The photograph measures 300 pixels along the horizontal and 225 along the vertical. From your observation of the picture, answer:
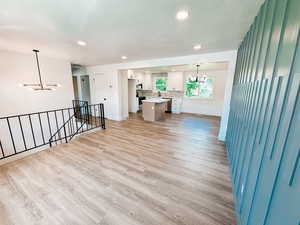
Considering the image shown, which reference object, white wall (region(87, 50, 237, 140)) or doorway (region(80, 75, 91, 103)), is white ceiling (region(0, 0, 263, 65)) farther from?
doorway (region(80, 75, 91, 103))

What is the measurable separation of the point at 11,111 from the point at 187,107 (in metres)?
7.29

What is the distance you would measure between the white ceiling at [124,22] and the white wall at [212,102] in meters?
3.84

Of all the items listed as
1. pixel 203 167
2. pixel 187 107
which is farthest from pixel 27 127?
pixel 187 107

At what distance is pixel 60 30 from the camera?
213 cm

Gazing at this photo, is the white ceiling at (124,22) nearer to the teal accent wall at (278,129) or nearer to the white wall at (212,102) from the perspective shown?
the teal accent wall at (278,129)

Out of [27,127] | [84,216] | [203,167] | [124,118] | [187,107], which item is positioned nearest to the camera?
[84,216]

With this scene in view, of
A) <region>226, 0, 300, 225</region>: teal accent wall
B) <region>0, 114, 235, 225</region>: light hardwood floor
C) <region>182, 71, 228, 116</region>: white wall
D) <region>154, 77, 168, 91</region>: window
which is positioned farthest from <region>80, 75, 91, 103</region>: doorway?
<region>226, 0, 300, 225</region>: teal accent wall

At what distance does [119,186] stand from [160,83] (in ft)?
22.5

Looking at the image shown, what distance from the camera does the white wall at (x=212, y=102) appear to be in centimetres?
625

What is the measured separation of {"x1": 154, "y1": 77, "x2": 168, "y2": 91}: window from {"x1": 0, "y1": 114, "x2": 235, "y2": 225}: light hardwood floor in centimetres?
532

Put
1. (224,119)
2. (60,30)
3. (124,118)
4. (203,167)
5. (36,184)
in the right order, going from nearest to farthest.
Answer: (36,184)
(60,30)
(203,167)
(224,119)
(124,118)

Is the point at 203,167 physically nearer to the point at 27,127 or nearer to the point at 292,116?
the point at 292,116

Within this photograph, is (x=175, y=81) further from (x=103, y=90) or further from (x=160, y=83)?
(x=103, y=90)

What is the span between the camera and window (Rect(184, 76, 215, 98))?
655cm
